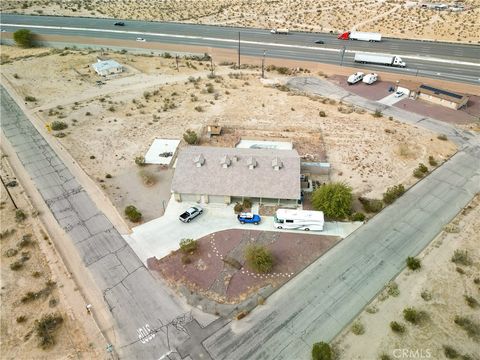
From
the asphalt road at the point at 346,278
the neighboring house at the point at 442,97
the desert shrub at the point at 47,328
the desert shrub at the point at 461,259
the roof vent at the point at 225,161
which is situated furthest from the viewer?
the neighboring house at the point at 442,97

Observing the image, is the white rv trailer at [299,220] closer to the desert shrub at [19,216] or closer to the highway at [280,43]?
the desert shrub at [19,216]

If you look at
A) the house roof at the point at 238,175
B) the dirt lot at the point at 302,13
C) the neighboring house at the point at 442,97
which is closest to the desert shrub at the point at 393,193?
the house roof at the point at 238,175

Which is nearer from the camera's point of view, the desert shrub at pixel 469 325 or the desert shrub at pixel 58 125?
the desert shrub at pixel 469 325

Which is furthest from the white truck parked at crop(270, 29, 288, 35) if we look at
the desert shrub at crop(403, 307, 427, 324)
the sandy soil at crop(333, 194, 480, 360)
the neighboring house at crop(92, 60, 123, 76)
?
the desert shrub at crop(403, 307, 427, 324)

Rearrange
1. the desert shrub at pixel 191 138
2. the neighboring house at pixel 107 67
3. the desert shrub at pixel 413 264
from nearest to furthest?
the desert shrub at pixel 413 264 < the desert shrub at pixel 191 138 < the neighboring house at pixel 107 67

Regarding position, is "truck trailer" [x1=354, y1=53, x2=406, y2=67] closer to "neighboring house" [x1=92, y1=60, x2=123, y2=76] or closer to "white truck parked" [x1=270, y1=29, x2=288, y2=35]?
"white truck parked" [x1=270, y1=29, x2=288, y2=35]

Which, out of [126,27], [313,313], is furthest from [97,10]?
[313,313]

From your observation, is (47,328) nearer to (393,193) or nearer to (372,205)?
(372,205)
